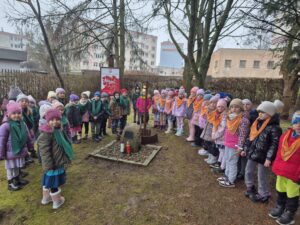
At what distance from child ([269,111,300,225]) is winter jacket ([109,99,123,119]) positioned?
209 inches

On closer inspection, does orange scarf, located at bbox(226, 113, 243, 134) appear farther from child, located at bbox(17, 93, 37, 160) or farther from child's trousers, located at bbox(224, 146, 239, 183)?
child, located at bbox(17, 93, 37, 160)

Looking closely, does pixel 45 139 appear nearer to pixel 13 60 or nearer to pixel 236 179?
pixel 236 179

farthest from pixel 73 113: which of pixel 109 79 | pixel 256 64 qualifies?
pixel 256 64

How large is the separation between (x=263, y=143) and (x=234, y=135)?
68 centimetres

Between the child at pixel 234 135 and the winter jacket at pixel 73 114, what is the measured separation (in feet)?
14.0

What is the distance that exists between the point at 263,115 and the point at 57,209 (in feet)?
12.2

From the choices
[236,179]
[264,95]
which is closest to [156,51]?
[264,95]

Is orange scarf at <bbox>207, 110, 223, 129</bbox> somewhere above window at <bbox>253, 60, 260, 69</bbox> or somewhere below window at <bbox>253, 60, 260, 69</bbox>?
below

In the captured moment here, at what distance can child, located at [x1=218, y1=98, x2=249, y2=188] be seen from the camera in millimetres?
3996

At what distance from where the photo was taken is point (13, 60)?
22156 mm

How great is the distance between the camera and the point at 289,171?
2.94m

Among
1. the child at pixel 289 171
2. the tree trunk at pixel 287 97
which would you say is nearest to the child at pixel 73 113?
the child at pixel 289 171

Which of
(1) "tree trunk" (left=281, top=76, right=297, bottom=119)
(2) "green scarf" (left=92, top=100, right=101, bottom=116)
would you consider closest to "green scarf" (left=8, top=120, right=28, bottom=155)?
(2) "green scarf" (left=92, top=100, right=101, bottom=116)

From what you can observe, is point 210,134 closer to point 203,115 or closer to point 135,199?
point 203,115
